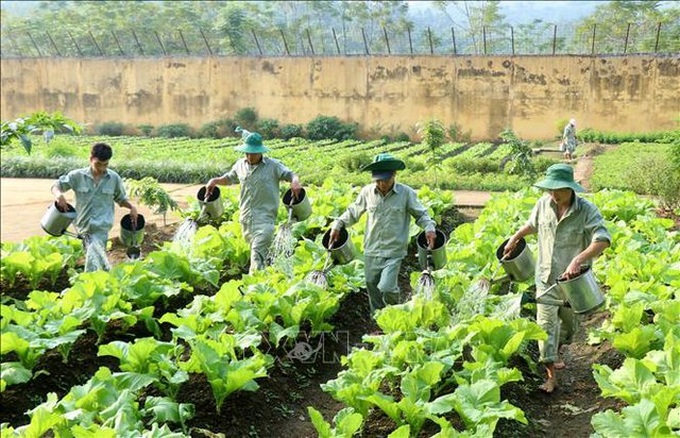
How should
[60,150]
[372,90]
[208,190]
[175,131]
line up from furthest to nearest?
[175,131] < [372,90] < [60,150] < [208,190]

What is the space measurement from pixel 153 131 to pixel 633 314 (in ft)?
86.9

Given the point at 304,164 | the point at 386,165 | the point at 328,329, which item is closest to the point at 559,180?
the point at 386,165

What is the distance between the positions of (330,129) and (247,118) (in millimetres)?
3277

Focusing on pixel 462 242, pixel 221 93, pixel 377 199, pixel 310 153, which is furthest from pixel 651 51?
pixel 377 199

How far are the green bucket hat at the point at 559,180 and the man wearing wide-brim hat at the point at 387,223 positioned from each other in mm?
1327

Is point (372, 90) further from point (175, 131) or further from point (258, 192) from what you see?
point (258, 192)

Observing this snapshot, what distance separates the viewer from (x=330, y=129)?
1106 inches

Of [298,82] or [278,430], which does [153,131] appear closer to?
[298,82]

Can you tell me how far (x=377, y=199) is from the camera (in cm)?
710

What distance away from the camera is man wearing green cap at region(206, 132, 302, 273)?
8359 mm

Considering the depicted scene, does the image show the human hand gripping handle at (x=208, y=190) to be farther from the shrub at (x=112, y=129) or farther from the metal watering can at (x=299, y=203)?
the shrub at (x=112, y=129)

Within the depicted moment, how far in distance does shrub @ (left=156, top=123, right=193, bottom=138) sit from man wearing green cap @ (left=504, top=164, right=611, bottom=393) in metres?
25.1

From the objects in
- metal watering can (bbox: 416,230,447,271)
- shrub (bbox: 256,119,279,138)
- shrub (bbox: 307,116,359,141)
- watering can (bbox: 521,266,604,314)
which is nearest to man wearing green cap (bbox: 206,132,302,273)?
metal watering can (bbox: 416,230,447,271)

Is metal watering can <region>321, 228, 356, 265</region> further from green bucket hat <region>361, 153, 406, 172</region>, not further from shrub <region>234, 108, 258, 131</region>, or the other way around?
shrub <region>234, 108, 258, 131</region>
